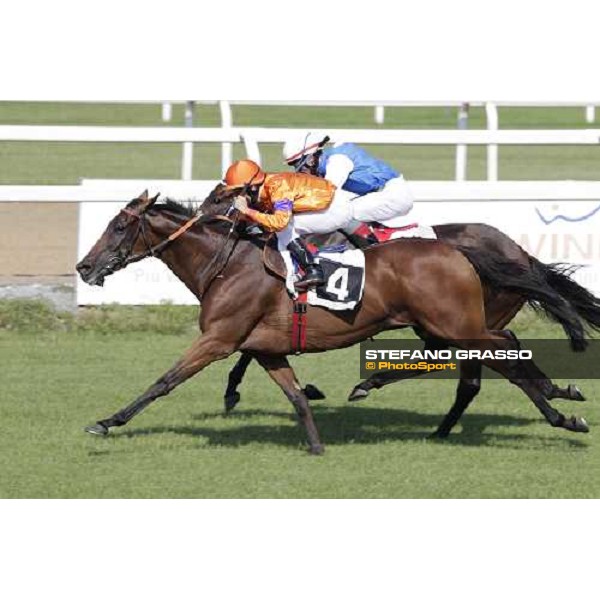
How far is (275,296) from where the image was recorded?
8.52 m

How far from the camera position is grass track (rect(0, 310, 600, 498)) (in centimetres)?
762

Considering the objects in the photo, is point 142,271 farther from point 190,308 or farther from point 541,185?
point 541,185

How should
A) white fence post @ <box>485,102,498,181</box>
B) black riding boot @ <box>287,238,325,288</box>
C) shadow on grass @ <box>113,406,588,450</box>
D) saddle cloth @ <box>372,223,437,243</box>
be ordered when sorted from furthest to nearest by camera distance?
white fence post @ <box>485,102,498,181</box> < saddle cloth @ <box>372,223,437,243</box> < shadow on grass @ <box>113,406,588,450</box> < black riding boot @ <box>287,238,325,288</box>

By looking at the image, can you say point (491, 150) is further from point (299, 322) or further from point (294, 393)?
point (294, 393)

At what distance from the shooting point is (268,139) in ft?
41.3

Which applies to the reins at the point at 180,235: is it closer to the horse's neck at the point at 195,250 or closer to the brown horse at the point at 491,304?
the horse's neck at the point at 195,250

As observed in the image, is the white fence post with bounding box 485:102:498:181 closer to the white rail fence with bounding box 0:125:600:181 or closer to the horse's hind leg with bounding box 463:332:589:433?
the white rail fence with bounding box 0:125:600:181

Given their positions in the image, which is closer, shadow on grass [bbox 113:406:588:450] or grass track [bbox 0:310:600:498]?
grass track [bbox 0:310:600:498]

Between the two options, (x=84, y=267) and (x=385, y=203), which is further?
(x=385, y=203)

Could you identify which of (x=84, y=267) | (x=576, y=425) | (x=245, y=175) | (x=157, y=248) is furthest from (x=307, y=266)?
(x=576, y=425)

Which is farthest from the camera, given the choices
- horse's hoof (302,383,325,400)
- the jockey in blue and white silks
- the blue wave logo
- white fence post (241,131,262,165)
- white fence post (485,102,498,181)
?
white fence post (485,102,498,181)

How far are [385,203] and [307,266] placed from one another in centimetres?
105

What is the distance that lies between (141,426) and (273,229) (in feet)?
5.63

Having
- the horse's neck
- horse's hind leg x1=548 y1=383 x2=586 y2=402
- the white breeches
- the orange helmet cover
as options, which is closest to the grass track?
horse's hind leg x1=548 y1=383 x2=586 y2=402
